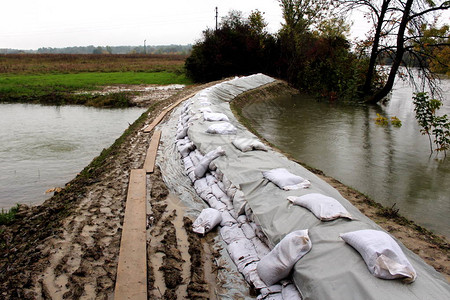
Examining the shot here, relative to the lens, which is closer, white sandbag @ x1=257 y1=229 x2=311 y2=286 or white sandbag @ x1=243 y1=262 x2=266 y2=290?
white sandbag @ x1=257 y1=229 x2=311 y2=286

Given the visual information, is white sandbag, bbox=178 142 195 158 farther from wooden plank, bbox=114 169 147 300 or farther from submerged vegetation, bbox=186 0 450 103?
submerged vegetation, bbox=186 0 450 103

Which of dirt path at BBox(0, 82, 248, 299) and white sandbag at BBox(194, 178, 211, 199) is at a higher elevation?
white sandbag at BBox(194, 178, 211, 199)

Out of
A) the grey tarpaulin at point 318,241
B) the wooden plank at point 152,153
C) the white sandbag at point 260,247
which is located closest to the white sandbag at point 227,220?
the grey tarpaulin at point 318,241

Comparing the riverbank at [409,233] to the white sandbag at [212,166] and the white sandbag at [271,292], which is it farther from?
the white sandbag at [212,166]

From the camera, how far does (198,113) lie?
700cm

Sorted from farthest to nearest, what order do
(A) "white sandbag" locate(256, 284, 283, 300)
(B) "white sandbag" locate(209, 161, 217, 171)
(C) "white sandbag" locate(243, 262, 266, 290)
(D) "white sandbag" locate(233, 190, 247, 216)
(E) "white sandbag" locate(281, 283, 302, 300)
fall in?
(B) "white sandbag" locate(209, 161, 217, 171) < (D) "white sandbag" locate(233, 190, 247, 216) < (C) "white sandbag" locate(243, 262, 266, 290) < (A) "white sandbag" locate(256, 284, 283, 300) < (E) "white sandbag" locate(281, 283, 302, 300)

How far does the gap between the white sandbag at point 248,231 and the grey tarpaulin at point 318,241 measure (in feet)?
0.56

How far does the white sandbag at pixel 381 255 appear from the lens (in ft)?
6.20

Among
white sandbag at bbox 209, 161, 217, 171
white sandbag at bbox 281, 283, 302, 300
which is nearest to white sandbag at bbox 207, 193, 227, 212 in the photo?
white sandbag at bbox 209, 161, 217, 171

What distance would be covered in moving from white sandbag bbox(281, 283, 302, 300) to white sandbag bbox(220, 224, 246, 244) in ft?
2.65

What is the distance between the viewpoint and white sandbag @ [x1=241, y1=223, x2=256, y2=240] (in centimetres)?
303

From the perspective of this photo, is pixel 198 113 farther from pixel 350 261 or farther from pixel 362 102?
pixel 362 102

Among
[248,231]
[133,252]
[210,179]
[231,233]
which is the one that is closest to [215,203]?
[210,179]

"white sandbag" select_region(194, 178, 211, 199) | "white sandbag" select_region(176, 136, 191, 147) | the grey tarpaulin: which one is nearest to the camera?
the grey tarpaulin
